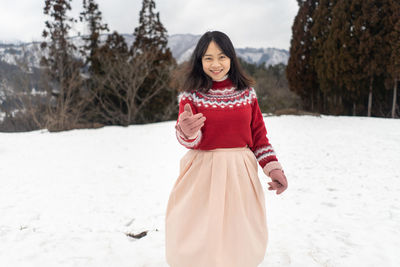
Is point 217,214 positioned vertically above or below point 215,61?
below

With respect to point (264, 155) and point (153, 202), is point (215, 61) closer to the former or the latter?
point (264, 155)

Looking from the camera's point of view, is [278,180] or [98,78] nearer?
[278,180]

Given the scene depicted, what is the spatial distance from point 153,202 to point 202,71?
2617mm

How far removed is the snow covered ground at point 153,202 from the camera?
7.36 ft

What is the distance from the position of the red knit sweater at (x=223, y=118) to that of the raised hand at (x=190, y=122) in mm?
69

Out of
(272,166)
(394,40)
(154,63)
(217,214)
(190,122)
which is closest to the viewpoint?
(190,122)

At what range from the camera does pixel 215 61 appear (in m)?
1.40

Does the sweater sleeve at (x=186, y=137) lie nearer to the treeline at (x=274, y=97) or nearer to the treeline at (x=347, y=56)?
the treeline at (x=347, y=56)

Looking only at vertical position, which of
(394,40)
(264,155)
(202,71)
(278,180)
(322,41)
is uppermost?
(322,41)

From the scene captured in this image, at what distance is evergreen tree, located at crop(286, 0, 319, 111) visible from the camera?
1342 cm

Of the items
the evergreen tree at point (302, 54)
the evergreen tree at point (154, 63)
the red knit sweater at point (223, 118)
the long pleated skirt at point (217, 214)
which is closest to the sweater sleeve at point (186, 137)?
the red knit sweater at point (223, 118)

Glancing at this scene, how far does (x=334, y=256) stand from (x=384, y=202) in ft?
5.43

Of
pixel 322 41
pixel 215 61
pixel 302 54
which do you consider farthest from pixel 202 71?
pixel 302 54

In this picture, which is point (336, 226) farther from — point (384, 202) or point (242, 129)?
point (242, 129)
